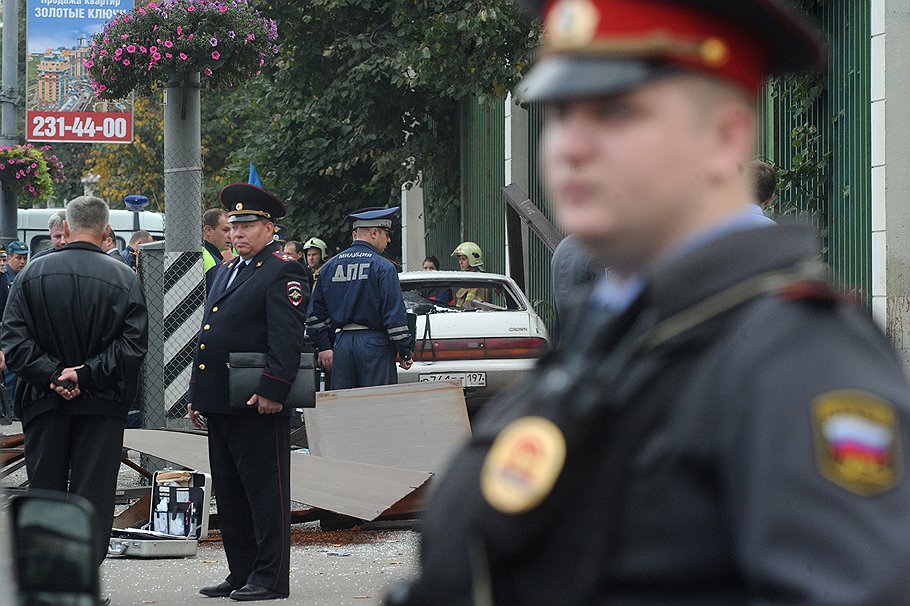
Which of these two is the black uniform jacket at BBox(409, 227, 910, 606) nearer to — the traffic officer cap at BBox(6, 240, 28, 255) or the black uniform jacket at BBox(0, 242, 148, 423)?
the black uniform jacket at BBox(0, 242, 148, 423)

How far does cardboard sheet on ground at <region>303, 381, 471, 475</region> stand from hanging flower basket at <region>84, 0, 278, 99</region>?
13.1 feet

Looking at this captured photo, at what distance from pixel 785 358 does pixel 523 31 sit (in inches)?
549

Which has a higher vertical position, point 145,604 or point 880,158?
point 880,158

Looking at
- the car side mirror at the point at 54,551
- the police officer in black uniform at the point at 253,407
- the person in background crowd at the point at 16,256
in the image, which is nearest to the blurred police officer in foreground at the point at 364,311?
the police officer in black uniform at the point at 253,407

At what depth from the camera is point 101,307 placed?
692 centimetres

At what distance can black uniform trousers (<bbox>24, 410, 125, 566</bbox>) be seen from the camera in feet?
22.5

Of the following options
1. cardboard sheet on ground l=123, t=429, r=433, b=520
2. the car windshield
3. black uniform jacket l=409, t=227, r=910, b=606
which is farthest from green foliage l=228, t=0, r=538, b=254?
black uniform jacket l=409, t=227, r=910, b=606

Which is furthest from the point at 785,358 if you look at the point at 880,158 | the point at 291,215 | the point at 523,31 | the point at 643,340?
the point at 291,215

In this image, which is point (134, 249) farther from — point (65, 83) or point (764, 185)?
point (65, 83)

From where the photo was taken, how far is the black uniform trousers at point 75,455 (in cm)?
686

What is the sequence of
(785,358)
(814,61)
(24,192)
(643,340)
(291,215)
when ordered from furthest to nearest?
(291,215) → (24,192) → (814,61) → (643,340) → (785,358)

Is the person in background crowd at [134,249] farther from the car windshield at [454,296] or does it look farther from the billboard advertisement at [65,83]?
the billboard advertisement at [65,83]

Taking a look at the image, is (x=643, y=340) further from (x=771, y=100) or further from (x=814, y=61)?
(x=771, y=100)

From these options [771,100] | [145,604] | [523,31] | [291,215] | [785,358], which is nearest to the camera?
[785,358]
